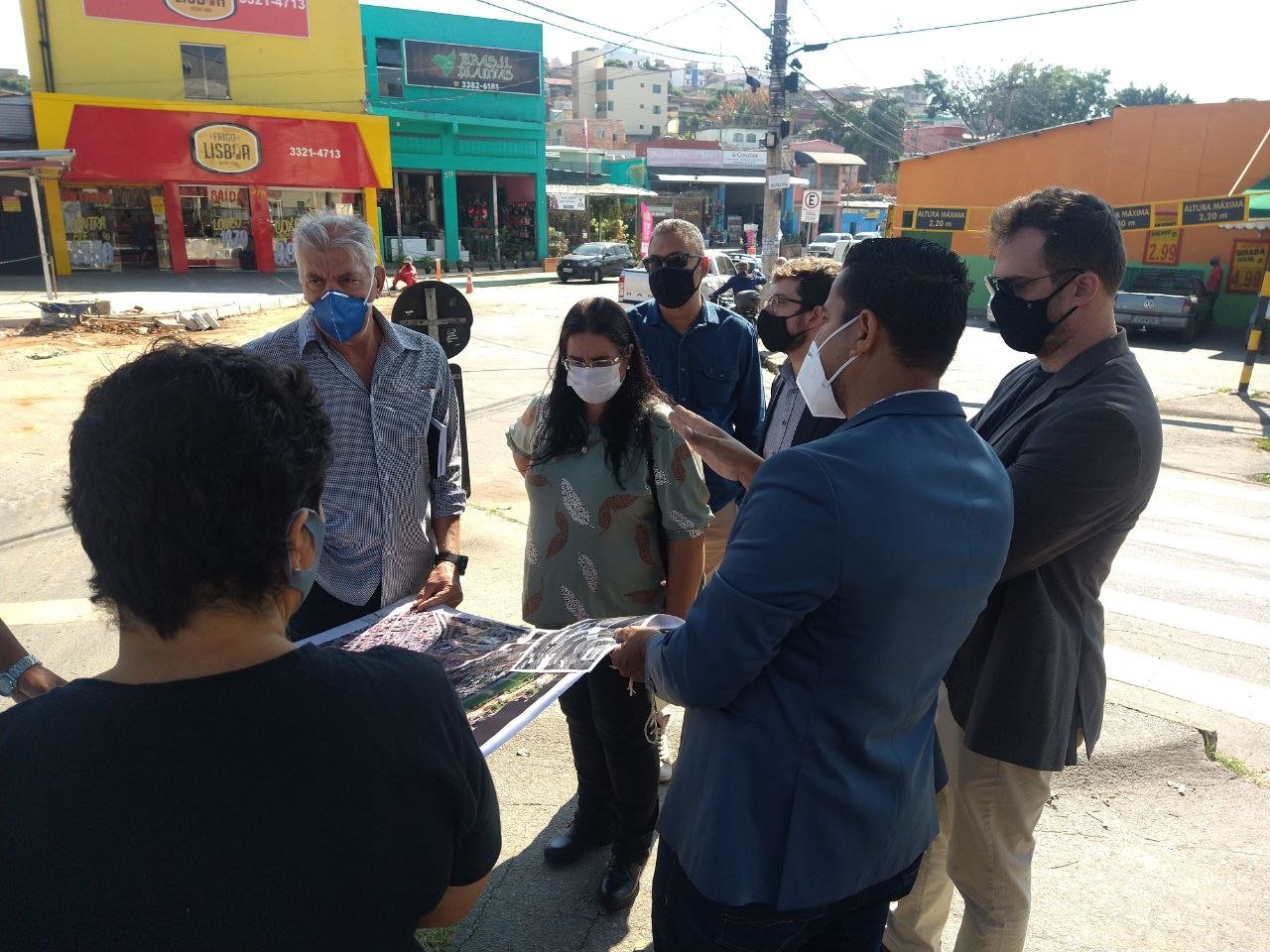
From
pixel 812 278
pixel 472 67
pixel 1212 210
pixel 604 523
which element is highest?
pixel 472 67

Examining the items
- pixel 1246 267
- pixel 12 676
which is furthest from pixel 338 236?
pixel 1246 267

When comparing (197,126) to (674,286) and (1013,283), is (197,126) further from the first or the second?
(1013,283)

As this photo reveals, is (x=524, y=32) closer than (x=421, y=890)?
No

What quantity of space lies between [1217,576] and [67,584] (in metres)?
7.59

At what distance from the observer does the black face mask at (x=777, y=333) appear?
3541mm

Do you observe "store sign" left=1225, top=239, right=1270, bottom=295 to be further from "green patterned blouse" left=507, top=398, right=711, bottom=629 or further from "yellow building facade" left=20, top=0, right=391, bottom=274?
"yellow building facade" left=20, top=0, right=391, bottom=274

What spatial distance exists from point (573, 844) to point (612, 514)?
49.4 inches

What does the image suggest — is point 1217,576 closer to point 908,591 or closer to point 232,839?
point 908,591

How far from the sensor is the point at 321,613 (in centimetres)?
270

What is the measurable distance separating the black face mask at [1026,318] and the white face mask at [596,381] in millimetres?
1103

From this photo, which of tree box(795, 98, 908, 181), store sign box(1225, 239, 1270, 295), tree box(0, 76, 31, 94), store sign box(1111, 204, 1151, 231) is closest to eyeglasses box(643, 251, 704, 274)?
store sign box(1111, 204, 1151, 231)

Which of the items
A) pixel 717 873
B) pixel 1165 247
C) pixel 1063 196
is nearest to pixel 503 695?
pixel 717 873

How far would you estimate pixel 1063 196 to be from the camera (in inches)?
90.1

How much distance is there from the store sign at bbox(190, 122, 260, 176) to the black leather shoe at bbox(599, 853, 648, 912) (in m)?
27.0
